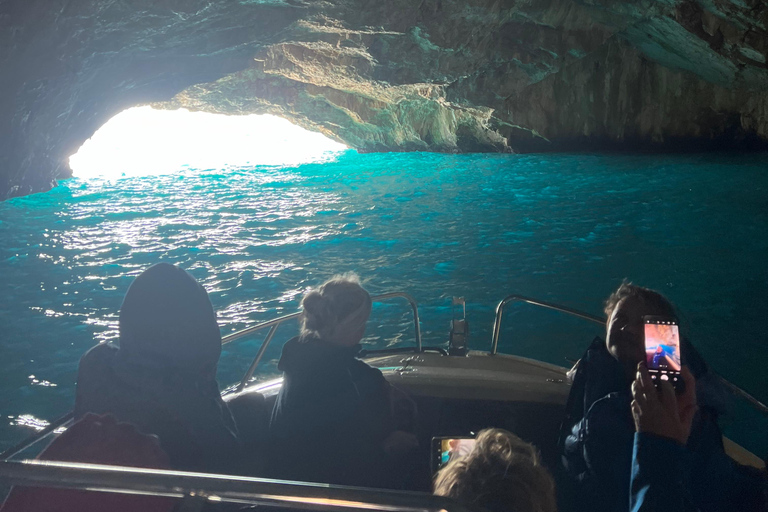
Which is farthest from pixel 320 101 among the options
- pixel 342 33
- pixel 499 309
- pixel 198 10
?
pixel 499 309

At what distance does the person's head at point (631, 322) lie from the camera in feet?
5.92

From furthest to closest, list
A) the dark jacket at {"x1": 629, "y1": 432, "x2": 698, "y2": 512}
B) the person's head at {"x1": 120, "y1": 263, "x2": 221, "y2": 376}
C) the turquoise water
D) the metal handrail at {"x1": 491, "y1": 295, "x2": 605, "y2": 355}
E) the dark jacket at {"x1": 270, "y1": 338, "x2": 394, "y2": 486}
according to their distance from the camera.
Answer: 1. the turquoise water
2. the metal handrail at {"x1": 491, "y1": 295, "x2": 605, "y2": 355}
3. the dark jacket at {"x1": 270, "y1": 338, "x2": 394, "y2": 486}
4. the person's head at {"x1": 120, "y1": 263, "x2": 221, "y2": 376}
5. the dark jacket at {"x1": 629, "y1": 432, "x2": 698, "y2": 512}

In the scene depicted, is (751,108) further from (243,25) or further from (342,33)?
(243,25)

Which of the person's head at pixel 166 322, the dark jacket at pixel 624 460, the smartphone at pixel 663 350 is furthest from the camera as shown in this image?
the person's head at pixel 166 322

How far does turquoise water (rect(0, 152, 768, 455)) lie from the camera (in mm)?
5133

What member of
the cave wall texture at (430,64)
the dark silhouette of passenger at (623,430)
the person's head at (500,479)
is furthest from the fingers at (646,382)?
the cave wall texture at (430,64)

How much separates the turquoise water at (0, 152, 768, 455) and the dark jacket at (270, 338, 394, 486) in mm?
2710

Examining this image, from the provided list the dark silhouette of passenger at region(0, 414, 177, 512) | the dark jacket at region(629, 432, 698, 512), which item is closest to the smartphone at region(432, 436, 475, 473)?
the dark jacket at region(629, 432, 698, 512)

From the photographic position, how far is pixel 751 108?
58.1 feet

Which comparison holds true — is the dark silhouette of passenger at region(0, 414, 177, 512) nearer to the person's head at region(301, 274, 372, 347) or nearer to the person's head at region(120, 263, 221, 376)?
the person's head at region(120, 263, 221, 376)

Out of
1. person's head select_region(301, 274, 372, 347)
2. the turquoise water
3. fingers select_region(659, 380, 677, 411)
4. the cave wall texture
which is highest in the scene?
the cave wall texture

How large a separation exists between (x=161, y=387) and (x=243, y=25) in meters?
13.7

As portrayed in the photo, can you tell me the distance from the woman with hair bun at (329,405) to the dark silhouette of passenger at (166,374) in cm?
22

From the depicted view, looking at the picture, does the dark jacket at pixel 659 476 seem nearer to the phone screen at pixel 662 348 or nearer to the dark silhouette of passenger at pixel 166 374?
the phone screen at pixel 662 348
